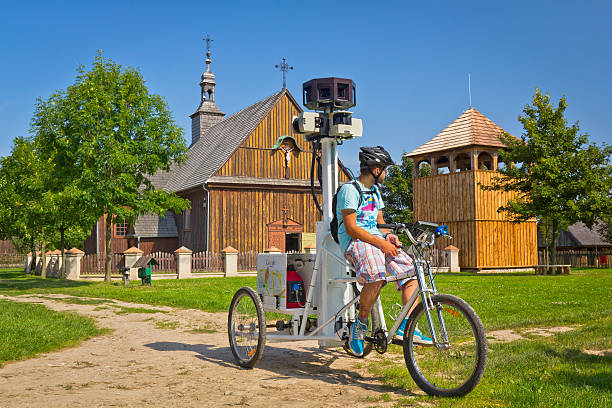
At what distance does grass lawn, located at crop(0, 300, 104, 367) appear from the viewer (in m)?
7.51

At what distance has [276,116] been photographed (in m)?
35.9

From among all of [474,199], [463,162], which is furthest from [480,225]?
[463,162]

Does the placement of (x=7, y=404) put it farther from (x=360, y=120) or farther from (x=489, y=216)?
(x=489, y=216)

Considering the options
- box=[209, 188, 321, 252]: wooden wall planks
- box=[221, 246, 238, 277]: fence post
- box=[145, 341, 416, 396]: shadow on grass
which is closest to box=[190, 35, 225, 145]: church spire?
box=[209, 188, 321, 252]: wooden wall planks

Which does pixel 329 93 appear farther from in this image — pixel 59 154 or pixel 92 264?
pixel 92 264

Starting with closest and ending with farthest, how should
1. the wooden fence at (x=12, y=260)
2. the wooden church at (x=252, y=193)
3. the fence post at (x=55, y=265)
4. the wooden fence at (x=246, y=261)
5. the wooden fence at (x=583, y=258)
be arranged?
the fence post at (x=55, y=265)
the wooden fence at (x=246, y=261)
the wooden church at (x=252, y=193)
the wooden fence at (x=583, y=258)
the wooden fence at (x=12, y=260)

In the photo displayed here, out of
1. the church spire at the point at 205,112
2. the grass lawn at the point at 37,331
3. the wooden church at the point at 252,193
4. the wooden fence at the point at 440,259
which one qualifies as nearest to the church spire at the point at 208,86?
the church spire at the point at 205,112

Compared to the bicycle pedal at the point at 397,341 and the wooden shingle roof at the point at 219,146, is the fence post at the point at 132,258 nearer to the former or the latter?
the wooden shingle roof at the point at 219,146

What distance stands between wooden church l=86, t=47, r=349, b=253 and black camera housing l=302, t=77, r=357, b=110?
27317mm

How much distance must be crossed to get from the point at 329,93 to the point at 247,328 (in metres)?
2.63

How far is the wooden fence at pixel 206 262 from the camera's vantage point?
103 ft

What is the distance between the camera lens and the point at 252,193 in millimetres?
35188

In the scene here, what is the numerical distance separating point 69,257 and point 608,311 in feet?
80.4

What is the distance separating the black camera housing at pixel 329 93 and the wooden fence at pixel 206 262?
25.5 metres
